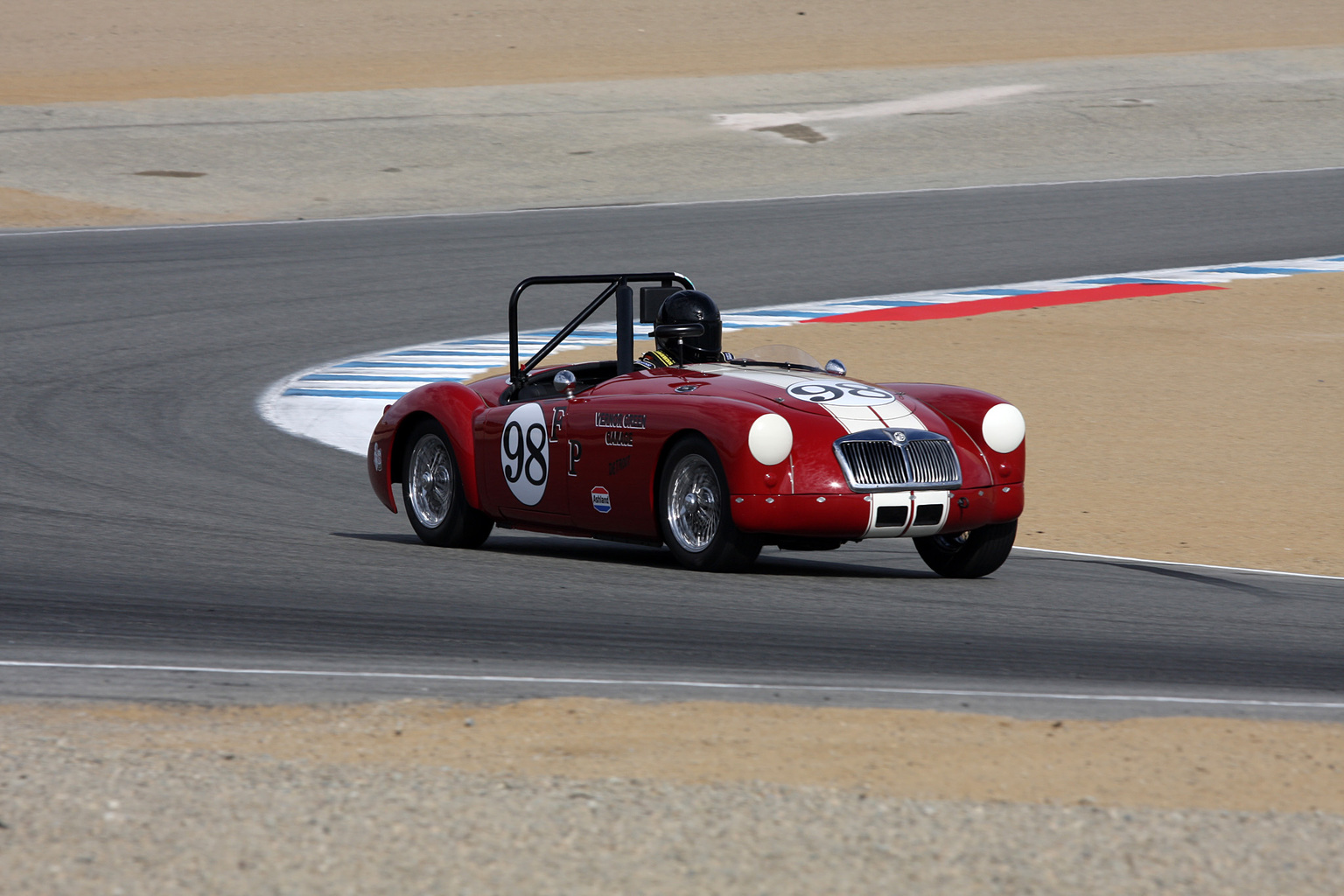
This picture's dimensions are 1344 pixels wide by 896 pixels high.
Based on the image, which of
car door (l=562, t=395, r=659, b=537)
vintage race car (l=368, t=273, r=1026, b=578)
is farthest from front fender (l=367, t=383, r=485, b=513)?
car door (l=562, t=395, r=659, b=537)

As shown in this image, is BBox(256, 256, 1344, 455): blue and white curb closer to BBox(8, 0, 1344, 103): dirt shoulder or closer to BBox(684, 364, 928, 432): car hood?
BBox(684, 364, 928, 432): car hood

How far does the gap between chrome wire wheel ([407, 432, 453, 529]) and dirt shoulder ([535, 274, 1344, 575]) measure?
3.14 metres

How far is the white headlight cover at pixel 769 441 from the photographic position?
26.0ft

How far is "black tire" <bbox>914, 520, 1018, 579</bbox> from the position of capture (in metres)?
8.55

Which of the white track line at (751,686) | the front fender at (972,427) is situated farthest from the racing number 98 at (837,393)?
the white track line at (751,686)

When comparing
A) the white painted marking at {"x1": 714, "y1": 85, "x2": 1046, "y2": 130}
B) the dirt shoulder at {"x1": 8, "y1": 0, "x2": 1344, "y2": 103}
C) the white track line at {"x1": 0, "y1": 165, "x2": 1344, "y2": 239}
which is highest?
the dirt shoulder at {"x1": 8, "y1": 0, "x2": 1344, "y2": 103}

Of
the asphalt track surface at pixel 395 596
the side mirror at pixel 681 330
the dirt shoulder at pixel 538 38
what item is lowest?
the asphalt track surface at pixel 395 596

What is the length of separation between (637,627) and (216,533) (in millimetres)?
3112

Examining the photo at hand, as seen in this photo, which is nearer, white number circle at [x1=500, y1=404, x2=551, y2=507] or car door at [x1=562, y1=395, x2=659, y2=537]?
car door at [x1=562, y1=395, x2=659, y2=537]

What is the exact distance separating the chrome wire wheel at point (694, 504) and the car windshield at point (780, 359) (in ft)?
3.50

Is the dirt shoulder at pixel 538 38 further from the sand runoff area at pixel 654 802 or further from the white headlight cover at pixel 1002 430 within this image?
the sand runoff area at pixel 654 802

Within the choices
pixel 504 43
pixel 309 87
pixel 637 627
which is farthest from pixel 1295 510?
pixel 504 43

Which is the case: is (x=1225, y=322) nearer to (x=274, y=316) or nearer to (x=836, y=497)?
(x=274, y=316)

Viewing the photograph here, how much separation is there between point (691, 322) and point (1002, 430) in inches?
64.8
